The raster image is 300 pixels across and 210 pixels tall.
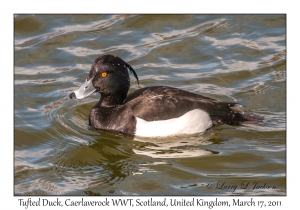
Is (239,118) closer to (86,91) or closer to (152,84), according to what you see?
(152,84)

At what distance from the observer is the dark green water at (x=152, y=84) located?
24.0 feet

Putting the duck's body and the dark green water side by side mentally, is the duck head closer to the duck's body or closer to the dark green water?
the duck's body

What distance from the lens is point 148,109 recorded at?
8227 millimetres

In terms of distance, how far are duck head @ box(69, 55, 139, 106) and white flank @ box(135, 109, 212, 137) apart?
0.65 m

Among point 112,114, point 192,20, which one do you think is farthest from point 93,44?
point 112,114

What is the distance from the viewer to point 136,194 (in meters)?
7.04

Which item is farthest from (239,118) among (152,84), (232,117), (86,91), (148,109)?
(86,91)

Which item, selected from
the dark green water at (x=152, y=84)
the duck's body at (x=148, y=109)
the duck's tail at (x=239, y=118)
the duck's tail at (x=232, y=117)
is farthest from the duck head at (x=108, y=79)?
the duck's tail at (x=239, y=118)

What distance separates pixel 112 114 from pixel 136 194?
6.12ft

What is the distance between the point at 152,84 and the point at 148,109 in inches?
74.7

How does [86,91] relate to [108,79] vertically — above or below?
below

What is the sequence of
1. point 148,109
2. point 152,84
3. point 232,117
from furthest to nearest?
point 152,84 → point 232,117 → point 148,109
